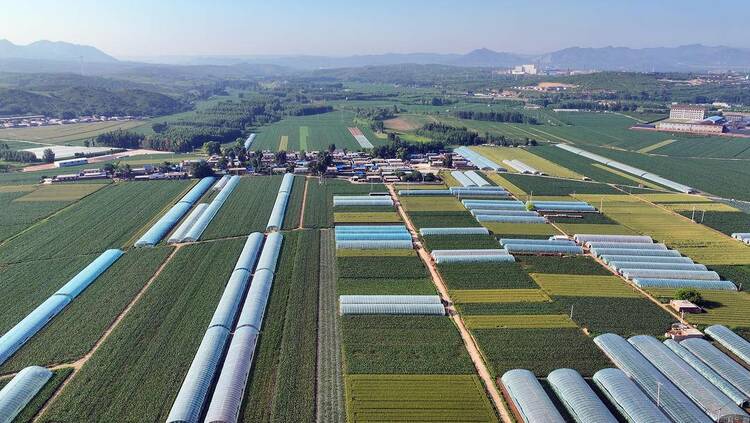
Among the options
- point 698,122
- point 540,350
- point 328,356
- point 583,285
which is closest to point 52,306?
point 328,356

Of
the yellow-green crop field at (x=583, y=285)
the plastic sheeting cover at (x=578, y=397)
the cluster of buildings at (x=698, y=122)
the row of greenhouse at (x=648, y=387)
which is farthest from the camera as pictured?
the cluster of buildings at (x=698, y=122)

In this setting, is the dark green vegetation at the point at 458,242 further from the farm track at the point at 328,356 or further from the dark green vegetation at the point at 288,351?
the dark green vegetation at the point at 288,351

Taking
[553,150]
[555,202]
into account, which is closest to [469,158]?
[553,150]

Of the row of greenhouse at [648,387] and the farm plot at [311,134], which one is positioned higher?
the farm plot at [311,134]

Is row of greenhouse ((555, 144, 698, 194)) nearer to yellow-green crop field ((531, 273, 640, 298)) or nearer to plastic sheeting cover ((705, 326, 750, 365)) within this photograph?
yellow-green crop field ((531, 273, 640, 298))

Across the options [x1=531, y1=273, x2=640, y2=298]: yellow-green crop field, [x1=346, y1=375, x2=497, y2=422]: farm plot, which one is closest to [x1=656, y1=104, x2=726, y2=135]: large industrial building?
[x1=531, y1=273, x2=640, y2=298]: yellow-green crop field

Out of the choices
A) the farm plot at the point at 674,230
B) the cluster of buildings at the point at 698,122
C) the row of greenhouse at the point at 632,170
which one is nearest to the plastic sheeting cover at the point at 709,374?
the farm plot at the point at 674,230
